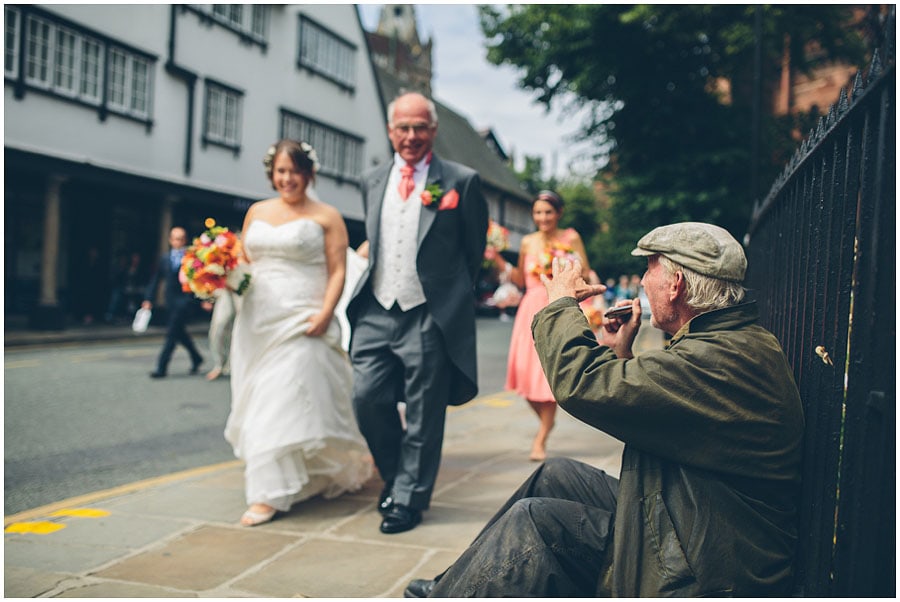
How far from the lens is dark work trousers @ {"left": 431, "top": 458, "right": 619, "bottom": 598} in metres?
2.15

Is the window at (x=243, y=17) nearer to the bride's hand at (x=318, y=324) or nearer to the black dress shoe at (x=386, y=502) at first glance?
the bride's hand at (x=318, y=324)

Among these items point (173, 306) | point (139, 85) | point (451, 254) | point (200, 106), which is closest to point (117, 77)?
point (139, 85)

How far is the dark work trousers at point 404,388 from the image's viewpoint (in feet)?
14.1

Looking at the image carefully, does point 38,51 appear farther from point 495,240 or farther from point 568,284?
point 568,284

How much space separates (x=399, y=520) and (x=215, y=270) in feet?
6.01

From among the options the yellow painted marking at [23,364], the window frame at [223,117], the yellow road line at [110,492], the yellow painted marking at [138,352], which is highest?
the window frame at [223,117]

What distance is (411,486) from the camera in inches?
166

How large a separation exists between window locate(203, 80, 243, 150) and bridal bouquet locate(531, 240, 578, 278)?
17524 millimetres

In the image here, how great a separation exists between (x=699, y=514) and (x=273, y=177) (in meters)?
3.51

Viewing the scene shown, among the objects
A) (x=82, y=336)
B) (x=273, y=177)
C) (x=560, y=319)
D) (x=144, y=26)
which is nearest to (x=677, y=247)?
(x=560, y=319)

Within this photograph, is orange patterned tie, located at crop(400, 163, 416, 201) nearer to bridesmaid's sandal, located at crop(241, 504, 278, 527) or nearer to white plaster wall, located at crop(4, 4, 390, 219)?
bridesmaid's sandal, located at crop(241, 504, 278, 527)

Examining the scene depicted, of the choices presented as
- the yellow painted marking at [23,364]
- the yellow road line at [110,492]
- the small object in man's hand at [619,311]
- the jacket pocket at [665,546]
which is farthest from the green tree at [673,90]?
the jacket pocket at [665,546]

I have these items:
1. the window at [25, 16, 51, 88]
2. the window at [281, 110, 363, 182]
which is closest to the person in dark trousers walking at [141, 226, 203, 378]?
the window at [25, 16, 51, 88]

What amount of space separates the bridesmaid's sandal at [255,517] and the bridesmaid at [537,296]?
226 centimetres
